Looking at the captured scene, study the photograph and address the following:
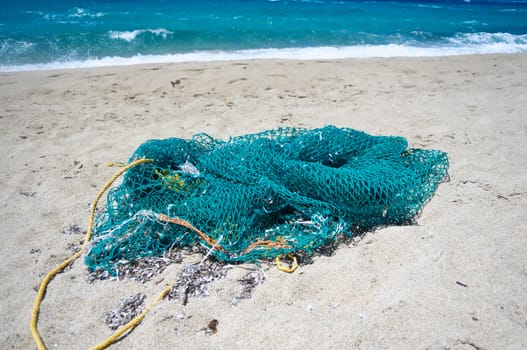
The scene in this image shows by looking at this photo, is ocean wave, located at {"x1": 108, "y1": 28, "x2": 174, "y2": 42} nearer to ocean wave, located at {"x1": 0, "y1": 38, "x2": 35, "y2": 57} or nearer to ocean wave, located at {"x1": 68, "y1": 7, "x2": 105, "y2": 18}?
ocean wave, located at {"x1": 0, "y1": 38, "x2": 35, "y2": 57}

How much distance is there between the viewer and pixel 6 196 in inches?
131

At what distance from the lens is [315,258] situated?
249cm

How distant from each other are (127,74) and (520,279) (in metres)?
6.44

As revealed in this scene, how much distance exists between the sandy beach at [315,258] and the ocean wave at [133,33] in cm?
531

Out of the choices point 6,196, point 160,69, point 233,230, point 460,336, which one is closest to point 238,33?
point 160,69

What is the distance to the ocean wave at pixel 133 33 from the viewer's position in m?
10.6

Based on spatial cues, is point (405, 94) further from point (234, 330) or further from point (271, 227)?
point (234, 330)

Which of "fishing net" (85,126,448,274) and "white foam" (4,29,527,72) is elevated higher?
"white foam" (4,29,527,72)

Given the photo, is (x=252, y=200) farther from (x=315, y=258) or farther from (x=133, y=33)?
(x=133, y=33)

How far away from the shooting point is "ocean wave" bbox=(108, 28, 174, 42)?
417 inches

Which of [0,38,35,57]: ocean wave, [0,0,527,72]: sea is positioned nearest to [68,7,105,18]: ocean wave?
[0,0,527,72]: sea

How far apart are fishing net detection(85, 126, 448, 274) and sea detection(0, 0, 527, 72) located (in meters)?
6.64

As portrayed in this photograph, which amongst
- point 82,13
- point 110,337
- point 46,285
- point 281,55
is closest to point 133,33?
point 82,13

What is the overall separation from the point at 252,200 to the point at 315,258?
0.58 meters
